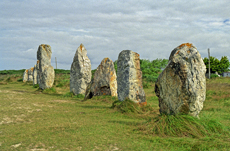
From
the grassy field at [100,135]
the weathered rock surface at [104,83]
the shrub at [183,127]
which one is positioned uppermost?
the weathered rock surface at [104,83]

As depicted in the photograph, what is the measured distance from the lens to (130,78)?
411 inches

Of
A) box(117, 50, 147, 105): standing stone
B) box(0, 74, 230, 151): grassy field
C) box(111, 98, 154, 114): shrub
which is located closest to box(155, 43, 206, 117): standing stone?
box(0, 74, 230, 151): grassy field

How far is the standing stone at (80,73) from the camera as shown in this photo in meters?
16.6

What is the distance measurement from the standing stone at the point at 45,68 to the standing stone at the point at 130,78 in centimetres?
1094

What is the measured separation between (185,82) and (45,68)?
1665 centimetres

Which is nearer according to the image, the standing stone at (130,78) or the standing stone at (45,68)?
the standing stone at (130,78)

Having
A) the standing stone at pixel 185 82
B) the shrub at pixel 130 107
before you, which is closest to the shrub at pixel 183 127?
the standing stone at pixel 185 82

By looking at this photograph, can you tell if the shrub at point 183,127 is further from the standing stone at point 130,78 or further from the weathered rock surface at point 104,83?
the weathered rock surface at point 104,83

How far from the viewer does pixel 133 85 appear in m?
10.4

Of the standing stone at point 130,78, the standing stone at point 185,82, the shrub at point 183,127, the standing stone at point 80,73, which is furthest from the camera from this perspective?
the standing stone at point 80,73

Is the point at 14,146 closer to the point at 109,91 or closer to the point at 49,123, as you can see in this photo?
the point at 49,123

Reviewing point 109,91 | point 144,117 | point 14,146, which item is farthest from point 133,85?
point 14,146

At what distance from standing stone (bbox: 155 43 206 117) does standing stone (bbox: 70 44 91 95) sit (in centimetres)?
1072

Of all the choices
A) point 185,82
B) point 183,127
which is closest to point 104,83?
point 185,82
